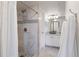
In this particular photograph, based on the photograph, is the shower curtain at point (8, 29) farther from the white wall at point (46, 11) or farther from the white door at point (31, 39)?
the white wall at point (46, 11)

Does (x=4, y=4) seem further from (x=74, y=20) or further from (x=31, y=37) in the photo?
(x=74, y=20)

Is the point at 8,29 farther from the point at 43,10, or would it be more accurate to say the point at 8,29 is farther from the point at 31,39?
the point at 43,10

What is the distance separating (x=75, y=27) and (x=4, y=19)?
2.32 ft

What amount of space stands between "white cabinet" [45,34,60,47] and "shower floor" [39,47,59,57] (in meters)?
0.04

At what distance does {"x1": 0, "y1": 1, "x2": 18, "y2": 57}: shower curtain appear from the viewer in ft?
3.99

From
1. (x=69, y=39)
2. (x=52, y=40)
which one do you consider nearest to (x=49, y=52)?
(x=52, y=40)

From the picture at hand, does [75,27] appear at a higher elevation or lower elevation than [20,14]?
lower

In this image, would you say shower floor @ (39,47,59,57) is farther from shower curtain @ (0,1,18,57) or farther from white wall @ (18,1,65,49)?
shower curtain @ (0,1,18,57)

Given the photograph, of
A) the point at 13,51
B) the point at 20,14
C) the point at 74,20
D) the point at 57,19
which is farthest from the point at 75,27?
the point at 13,51

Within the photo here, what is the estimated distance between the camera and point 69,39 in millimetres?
1206

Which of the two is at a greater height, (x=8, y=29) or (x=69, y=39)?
(x=8, y=29)

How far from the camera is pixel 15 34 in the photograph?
4.01ft

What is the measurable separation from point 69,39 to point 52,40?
0.56 feet

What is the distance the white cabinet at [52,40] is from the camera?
119 cm
